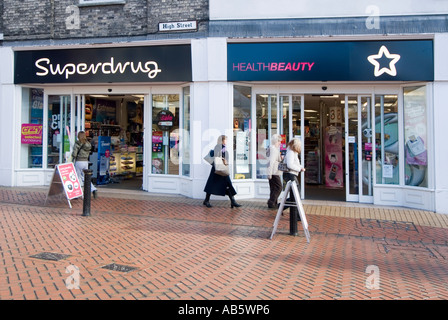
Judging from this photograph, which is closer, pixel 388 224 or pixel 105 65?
pixel 388 224

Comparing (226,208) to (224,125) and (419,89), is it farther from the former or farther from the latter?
(419,89)

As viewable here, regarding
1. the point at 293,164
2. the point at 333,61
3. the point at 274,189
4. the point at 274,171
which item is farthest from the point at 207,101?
the point at 293,164

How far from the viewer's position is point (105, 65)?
11641 millimetres

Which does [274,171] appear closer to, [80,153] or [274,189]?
[274,189]

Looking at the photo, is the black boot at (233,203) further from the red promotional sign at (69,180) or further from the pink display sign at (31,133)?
the pink display sign at (31,133)

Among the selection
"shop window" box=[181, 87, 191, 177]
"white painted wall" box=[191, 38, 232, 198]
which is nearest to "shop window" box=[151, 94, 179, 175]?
"shop window" box=[181, 87, 191, 177]

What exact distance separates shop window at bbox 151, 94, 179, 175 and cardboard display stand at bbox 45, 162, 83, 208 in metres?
2.62

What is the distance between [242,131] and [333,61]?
2.93 metres

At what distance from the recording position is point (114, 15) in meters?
11.8

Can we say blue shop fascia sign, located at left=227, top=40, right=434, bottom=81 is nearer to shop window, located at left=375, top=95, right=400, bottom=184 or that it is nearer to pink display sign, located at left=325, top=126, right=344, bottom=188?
shop window, located at left=375, top=95, right=400, bottom=184

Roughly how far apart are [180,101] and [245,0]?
10.5 ft

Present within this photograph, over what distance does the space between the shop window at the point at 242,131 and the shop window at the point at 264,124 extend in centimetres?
25

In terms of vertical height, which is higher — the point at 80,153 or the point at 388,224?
the point at 80,153

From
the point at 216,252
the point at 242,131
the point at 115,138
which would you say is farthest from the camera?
the point at 115,138
